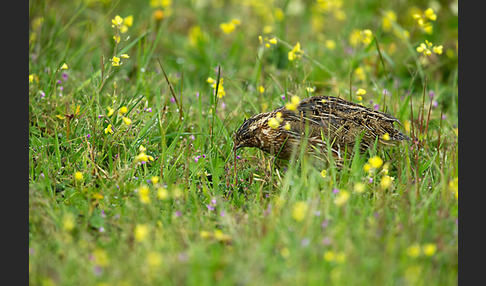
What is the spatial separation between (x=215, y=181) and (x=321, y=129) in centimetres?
105

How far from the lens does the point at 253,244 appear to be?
386 centimetres

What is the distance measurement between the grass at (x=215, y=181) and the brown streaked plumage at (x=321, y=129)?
15cm

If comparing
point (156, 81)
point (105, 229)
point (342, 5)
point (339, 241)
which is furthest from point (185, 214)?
point (342, 5)

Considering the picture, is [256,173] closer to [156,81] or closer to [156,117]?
[156,117]

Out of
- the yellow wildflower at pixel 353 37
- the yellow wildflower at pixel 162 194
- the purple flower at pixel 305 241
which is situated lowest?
the yellow wildflower at pixel 162 194

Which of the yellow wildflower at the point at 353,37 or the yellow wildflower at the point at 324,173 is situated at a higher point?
the yellow wildflower at the point at 353,37

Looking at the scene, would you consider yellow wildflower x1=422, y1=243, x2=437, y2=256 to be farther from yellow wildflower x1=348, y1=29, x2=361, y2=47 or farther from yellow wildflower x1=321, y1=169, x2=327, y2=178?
yellow wildflower x1=348, y1=29, x2=361, y2=47

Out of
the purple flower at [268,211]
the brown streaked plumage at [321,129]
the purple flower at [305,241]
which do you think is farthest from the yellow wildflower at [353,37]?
the purple flower at [305,241]

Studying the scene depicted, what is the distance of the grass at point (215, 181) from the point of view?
3674 millimetres

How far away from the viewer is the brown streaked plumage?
5.58 m

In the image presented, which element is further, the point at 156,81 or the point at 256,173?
the point at 156,81

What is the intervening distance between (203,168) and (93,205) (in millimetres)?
1116

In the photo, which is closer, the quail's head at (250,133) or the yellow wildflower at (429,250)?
the yellow wildflower at (429,250)

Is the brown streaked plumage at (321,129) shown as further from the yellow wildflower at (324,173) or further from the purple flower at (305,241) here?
the purple flower at (305,241)
